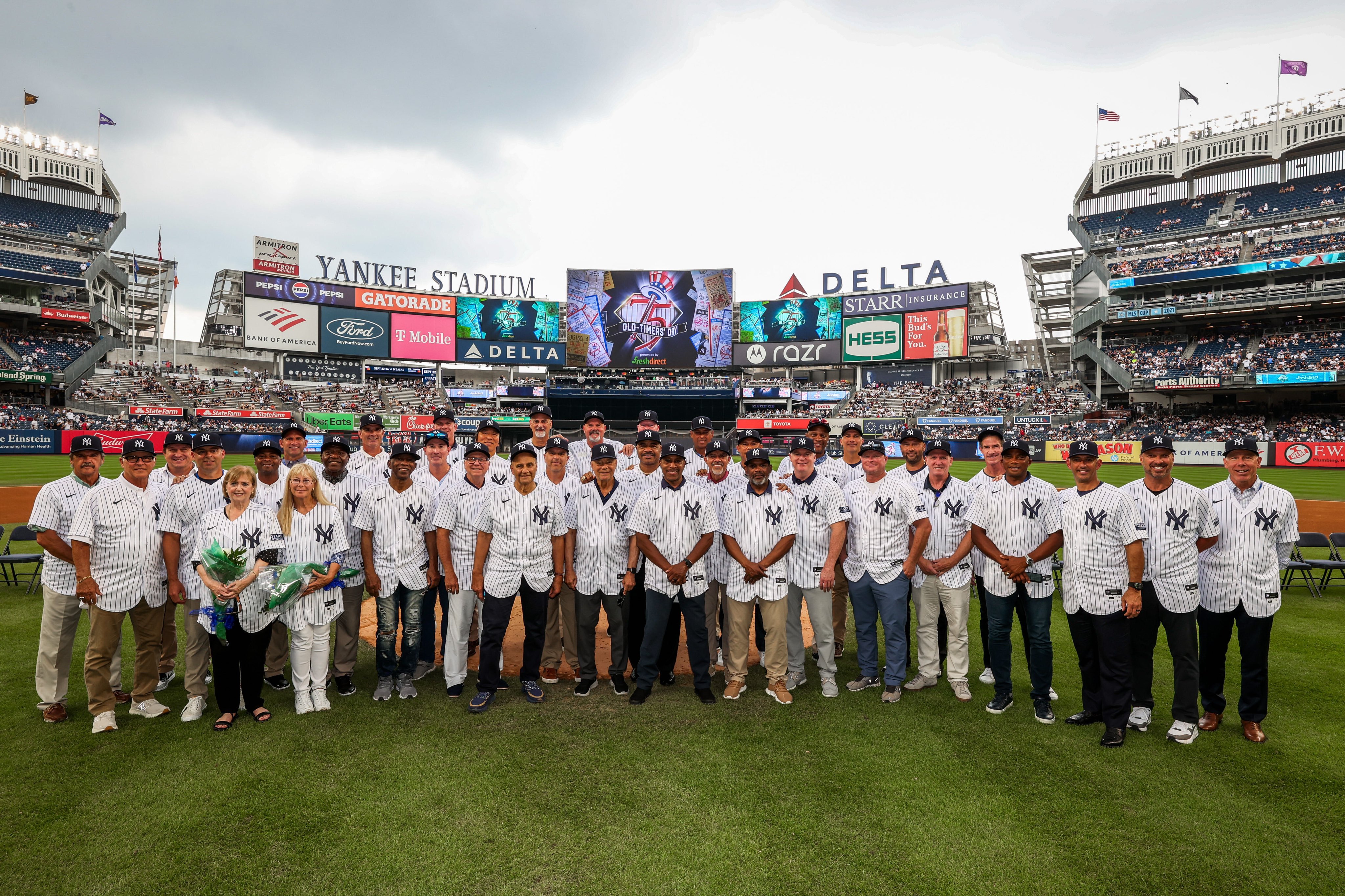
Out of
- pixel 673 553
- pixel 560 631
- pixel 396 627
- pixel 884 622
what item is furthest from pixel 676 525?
pixel 396 627

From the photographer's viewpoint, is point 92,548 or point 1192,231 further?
point 1192,231

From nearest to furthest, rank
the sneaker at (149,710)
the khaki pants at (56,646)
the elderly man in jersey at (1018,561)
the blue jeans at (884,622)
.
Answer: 1. the khaki pants at (56,646)
2. the sneaker at (149,710)
3. the elderly man in jersey at (1018,561)
4. the blue jeans at (884,622)

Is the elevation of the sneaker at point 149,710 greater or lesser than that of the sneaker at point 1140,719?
greater

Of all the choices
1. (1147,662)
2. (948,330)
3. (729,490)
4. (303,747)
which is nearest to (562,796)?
(303,747)

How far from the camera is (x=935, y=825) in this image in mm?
3516

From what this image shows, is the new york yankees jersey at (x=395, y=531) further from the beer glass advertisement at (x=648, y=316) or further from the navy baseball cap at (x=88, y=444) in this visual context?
the beer glass advertisement at (x=648, y=316)

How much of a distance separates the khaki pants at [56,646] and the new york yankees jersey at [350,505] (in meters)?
1.61

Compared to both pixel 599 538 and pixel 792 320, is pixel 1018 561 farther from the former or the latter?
pixel 792 320

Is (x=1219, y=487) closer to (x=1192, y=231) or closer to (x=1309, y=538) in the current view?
(x=1309, y=538)

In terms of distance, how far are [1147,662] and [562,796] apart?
4392 millimetres

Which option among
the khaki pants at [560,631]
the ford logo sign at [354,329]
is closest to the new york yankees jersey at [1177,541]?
the khaki pants at [560,631]

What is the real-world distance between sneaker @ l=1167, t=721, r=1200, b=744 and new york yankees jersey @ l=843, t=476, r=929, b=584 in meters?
2.06

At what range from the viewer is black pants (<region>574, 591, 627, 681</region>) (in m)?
5.48

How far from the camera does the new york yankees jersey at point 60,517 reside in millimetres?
4562
